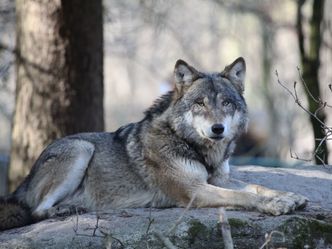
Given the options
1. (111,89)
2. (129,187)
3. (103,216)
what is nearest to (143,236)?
(103,216)

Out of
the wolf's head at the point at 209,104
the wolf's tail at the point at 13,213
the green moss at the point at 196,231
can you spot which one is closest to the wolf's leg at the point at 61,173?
the wolf's tail at the point at 13,213

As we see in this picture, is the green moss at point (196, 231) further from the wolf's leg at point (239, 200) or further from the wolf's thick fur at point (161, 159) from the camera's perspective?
the wolf's thick fur at point (161, 159)

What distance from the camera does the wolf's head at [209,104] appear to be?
291 inches

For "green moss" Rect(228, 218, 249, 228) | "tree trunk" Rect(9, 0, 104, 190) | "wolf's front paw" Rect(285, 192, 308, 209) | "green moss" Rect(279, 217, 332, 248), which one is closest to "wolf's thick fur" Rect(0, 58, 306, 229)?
"wolf's front paw" Rect(285, 192, 308, 209)

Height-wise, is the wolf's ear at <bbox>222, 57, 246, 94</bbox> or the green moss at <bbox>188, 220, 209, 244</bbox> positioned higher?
the wolf's ear at <bbox>222, 57, 246, 94</bbox>

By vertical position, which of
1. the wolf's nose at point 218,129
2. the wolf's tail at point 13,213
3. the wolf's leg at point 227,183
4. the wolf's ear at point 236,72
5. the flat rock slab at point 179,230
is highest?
the wolf's ear at point 236,72

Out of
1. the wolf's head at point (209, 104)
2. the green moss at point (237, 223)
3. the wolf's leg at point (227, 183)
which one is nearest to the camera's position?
the green moss at point (237, 223)

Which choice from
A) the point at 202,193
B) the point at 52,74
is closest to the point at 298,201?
the point at 202,193

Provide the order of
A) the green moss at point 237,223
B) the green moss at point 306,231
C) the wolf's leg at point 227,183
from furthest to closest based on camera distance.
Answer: the wolf's leg at point 227,183 → the green moss at point 237,223 → the green moss at point 306,231

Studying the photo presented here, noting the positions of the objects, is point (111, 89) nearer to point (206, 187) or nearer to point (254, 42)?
point (254, 42)

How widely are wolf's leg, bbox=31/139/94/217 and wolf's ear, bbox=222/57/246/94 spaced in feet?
5.38

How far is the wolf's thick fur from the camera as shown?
7477 mm

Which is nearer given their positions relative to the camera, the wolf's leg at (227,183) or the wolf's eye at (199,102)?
the wolf's eye at (199,102)

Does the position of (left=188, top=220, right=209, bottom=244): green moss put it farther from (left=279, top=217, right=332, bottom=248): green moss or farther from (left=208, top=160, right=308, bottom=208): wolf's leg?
(left=208, top=160, right=308, bottom=208): wolf's leg
